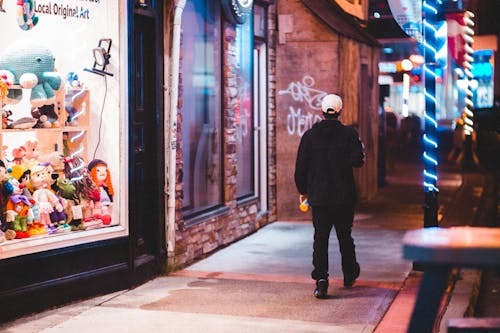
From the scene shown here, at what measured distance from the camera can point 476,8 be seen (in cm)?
4238

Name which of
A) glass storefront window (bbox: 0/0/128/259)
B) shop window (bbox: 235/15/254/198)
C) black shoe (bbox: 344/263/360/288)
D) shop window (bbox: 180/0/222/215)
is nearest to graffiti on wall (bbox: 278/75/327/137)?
shop window (bbox: 235/15/254/198)

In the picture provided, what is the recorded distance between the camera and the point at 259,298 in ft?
28.2

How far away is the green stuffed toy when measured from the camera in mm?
7781

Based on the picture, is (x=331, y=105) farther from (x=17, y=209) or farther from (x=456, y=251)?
(x=456, y=251)

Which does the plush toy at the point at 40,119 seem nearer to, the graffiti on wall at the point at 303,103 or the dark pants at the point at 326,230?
the dark pants at the point at 326,230

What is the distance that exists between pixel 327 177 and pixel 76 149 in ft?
7.37

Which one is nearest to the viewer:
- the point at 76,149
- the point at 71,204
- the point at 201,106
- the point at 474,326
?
the point at 474,326

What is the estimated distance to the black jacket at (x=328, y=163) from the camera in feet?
28.2

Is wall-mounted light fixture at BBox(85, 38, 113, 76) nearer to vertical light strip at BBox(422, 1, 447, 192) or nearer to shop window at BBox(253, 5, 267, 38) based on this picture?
vertical light strip at BBox(422, 1, 447, 192)

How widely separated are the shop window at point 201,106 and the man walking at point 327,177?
6.96ft

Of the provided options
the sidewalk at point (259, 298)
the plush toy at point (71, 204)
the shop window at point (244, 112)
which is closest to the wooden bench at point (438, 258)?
the sidewalk at point (259, 298)

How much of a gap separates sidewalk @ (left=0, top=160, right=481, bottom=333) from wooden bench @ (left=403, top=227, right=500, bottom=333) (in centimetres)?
375

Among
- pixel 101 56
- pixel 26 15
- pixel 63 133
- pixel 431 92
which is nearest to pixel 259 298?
pixel 63 133

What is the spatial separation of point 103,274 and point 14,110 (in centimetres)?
172
